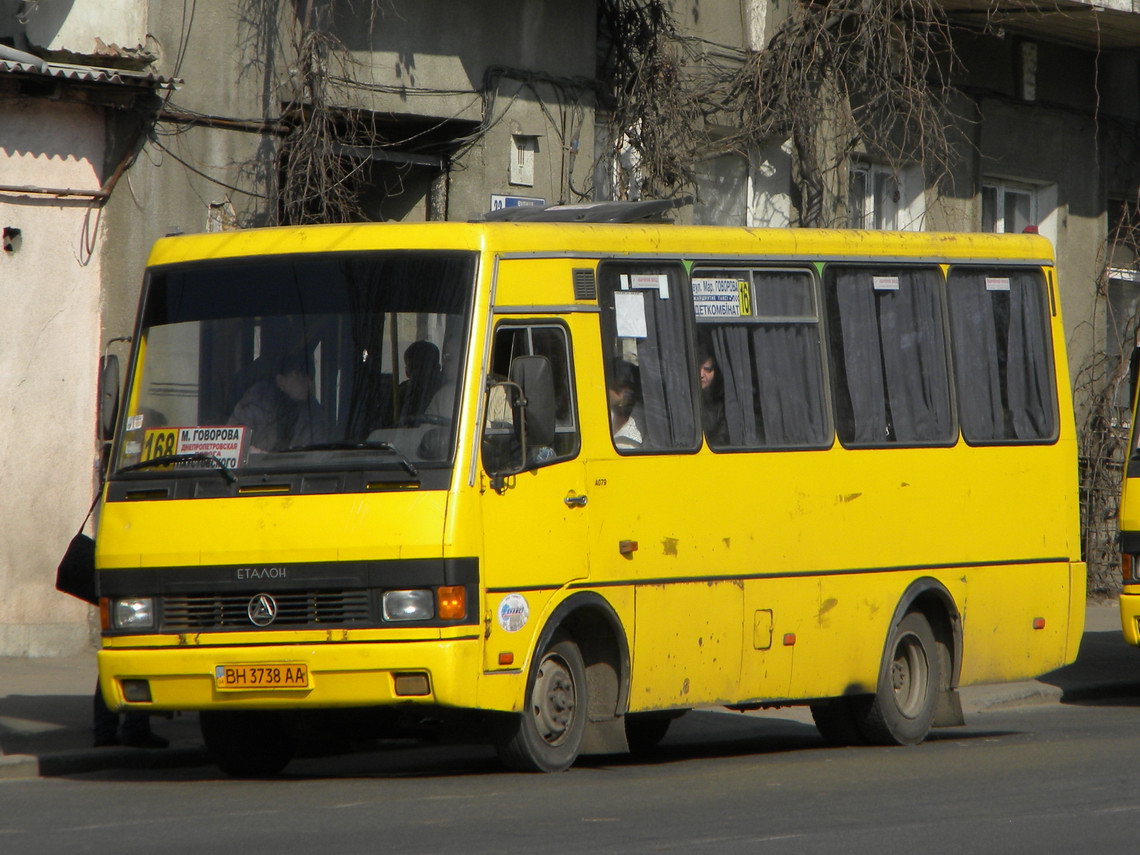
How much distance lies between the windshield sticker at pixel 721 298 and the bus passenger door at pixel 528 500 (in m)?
1.04

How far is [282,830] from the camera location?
25.1ft

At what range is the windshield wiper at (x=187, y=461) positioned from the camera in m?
9.09

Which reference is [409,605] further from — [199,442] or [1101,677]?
[1101,677]

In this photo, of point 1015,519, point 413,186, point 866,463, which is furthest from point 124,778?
point 413,186

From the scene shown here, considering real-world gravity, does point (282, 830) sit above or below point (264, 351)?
below

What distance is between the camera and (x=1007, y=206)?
22.9 metres

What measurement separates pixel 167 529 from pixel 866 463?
406 centimetres

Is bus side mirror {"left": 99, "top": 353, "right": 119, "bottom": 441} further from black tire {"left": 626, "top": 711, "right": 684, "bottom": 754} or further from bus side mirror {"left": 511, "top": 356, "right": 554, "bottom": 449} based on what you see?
black tire {"left": 626, "top": 711, "right": 684, "bottom": 754}

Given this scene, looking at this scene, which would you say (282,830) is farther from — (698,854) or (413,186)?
(413,186)

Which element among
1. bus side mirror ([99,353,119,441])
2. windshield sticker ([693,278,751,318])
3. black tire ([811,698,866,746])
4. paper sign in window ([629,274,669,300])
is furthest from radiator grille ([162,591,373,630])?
black tire ([811,698,866,746])

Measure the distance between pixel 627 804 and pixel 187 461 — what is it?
2641 millimetres

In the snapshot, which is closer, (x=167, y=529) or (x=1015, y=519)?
(x=167, y=529)

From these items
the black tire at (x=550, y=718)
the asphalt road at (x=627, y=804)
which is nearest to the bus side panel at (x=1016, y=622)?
the asphalt road at (x=627, y=804)

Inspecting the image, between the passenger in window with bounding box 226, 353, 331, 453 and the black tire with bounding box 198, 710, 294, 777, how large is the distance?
5.04 feet
